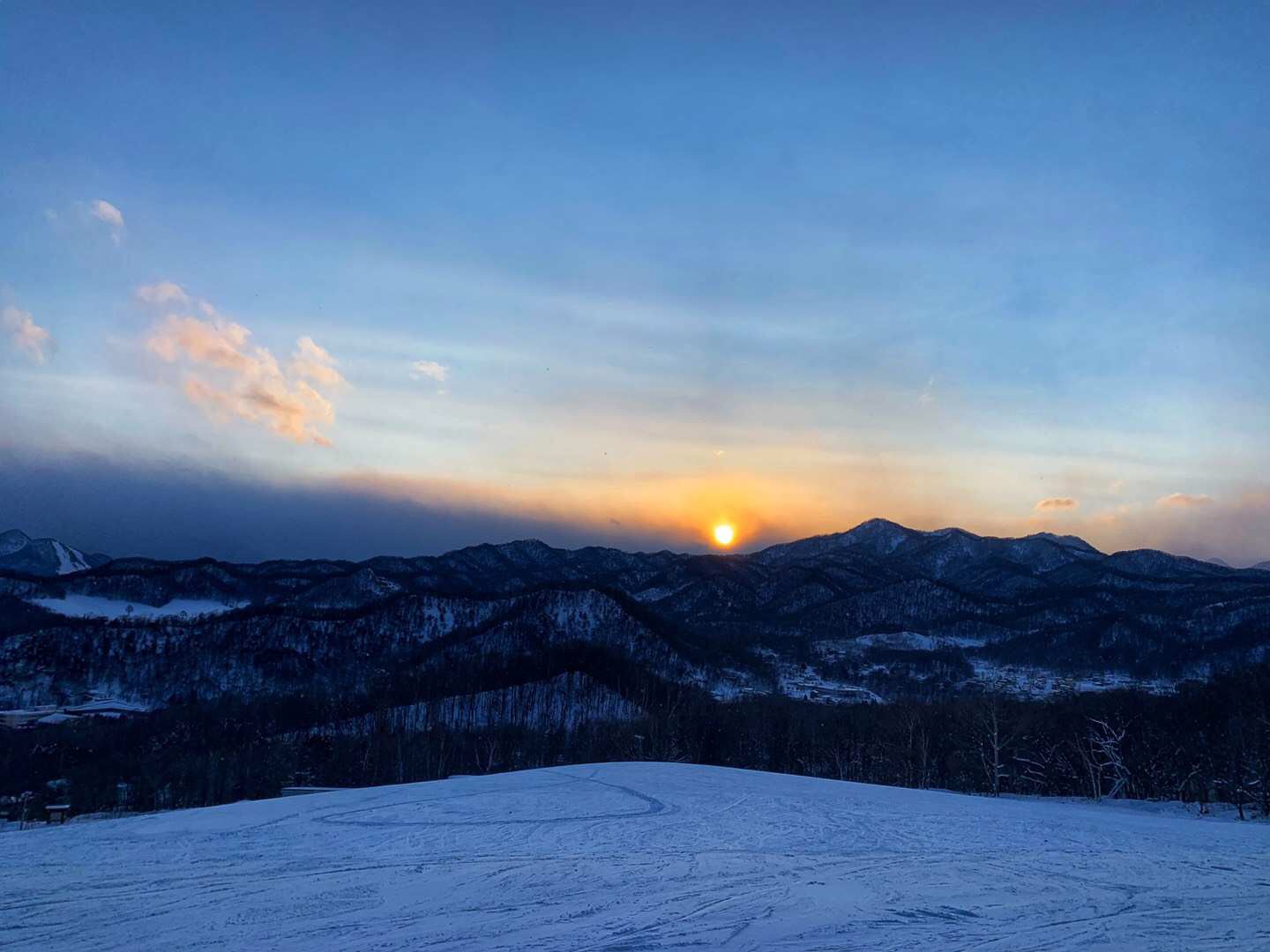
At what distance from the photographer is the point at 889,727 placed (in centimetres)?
9819

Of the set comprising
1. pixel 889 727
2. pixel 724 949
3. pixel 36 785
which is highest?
pixel 724 949

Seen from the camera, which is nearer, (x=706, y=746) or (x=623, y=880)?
(x=623, y=880)

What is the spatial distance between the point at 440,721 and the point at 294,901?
127 meters

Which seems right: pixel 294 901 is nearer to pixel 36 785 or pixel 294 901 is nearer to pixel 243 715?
pixel 36 785

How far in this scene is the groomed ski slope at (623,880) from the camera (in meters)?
13.8

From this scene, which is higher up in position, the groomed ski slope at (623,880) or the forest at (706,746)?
the groomed ski slope at (623,880)

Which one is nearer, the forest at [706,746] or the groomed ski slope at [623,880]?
the groomed ski slope at [623,880]

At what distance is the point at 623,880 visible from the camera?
17.4m

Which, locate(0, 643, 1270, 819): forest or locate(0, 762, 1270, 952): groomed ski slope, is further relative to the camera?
locate(0, 643, 1270, 819): forest

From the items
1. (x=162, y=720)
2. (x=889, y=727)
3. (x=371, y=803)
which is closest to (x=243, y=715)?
(x=162, y=720)

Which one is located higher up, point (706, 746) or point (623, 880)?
point (623, 880)

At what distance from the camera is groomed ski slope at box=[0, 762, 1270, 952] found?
45.4ft

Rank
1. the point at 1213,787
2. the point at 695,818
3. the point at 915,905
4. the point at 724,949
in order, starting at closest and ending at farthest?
the point at 724,949 → the point at 915,905 → the point at 695,818 → the point at 1213,787

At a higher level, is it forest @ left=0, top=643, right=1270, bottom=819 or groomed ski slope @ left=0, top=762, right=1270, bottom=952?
groomed ski slope @ left=0, top=762, right=1270, bottom=952
